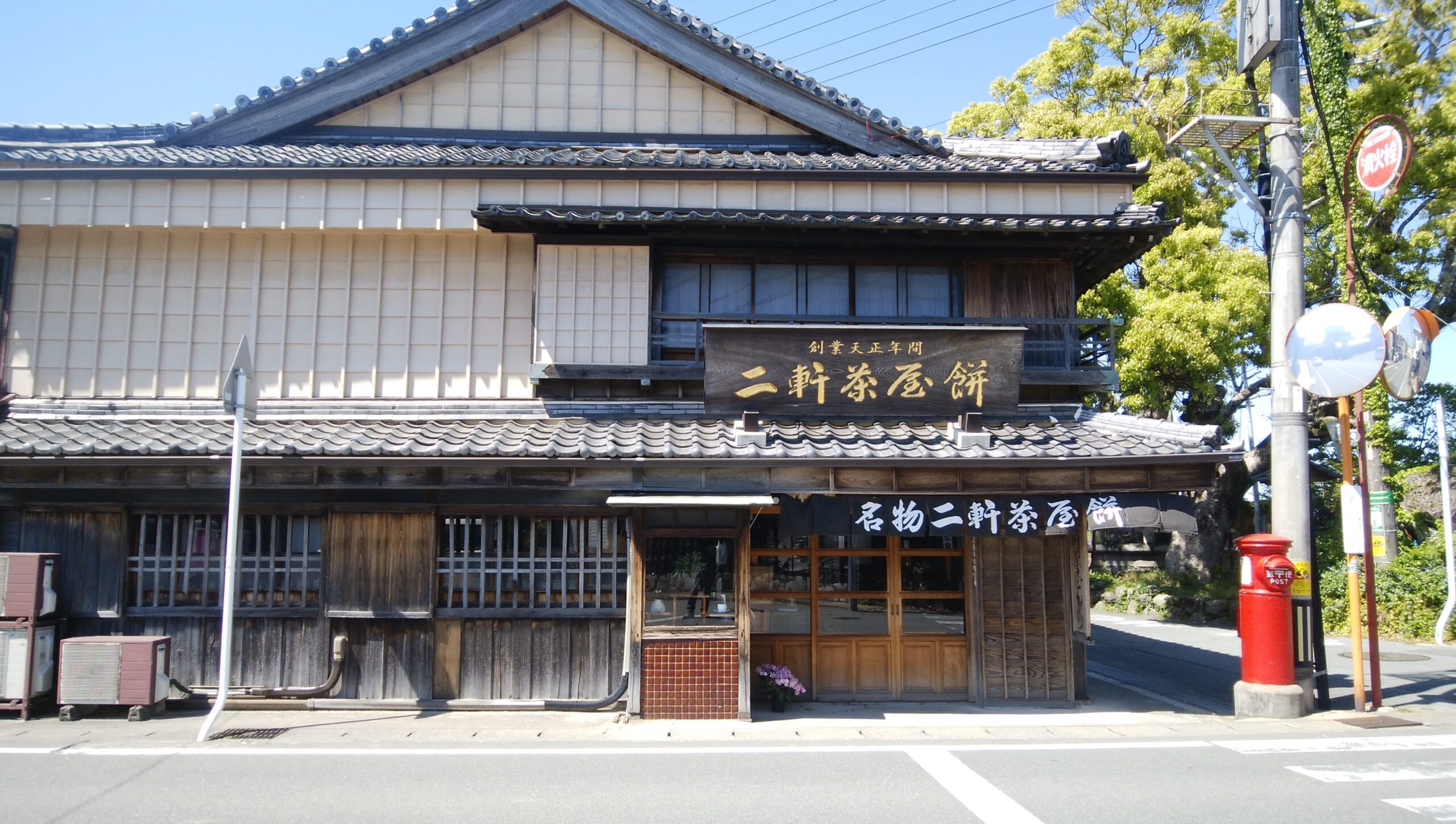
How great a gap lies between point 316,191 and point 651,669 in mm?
8226

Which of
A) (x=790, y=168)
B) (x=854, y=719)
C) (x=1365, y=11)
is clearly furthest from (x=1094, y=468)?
(x=1365, y=11)

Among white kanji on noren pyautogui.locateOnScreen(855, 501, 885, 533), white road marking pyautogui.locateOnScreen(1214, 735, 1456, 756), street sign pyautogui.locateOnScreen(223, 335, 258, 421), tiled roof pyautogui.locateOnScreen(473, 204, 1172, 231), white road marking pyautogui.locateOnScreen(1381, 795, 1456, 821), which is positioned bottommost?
white road marking pyautogui.locateOnScreen(1214, 735, 1456, 756)

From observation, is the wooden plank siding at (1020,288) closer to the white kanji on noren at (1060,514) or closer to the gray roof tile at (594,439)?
the gray roof tile at (594,439)

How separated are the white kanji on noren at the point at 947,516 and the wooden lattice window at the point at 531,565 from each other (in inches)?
158

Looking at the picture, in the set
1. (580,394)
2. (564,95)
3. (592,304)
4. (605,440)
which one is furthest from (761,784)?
(564,95)

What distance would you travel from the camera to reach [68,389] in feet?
39.4

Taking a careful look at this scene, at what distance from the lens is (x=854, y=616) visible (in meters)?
11.7

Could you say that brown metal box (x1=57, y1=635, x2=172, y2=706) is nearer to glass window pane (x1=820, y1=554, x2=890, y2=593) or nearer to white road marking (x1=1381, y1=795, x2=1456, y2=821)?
glass window pane (x1=820, y1=554, x2=890, y2=593)

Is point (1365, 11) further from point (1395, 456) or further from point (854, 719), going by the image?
point (854, 719)

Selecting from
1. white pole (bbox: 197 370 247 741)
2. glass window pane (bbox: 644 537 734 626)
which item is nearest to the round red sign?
glass window pane (bbox: 644 537 734 626)

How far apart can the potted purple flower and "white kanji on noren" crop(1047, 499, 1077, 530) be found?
3820 millimetres

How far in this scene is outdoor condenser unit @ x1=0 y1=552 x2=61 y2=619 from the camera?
10.0 meters

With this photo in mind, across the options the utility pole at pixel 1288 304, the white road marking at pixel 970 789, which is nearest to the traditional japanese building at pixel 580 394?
the utility pole at pixel 1288 304

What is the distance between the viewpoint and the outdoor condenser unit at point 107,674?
9852 mm
